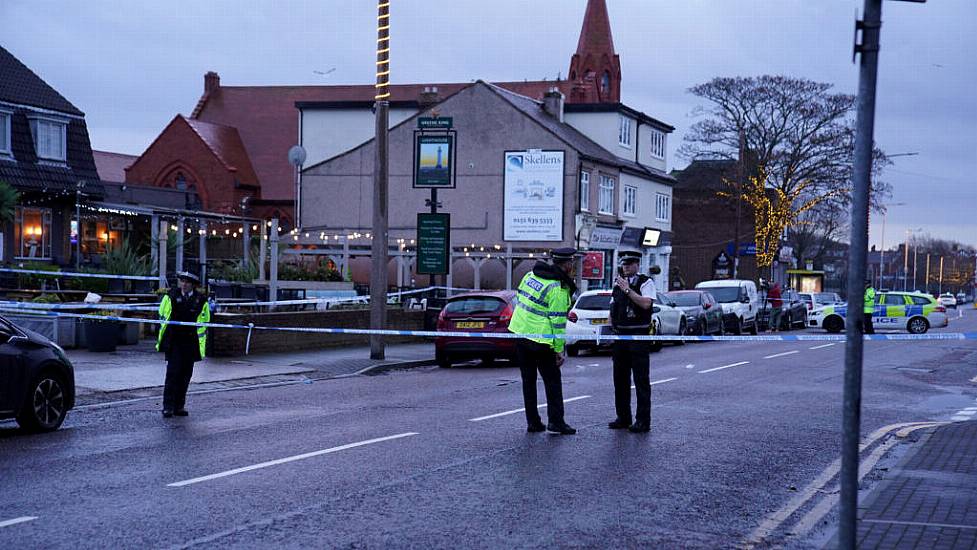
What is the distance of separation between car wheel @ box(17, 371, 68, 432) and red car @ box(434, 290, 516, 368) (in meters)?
10.4

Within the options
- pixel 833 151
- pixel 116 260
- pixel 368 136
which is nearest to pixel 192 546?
pixel 116 260

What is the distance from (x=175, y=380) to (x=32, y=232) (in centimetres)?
2640

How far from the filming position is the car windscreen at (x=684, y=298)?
3177cm

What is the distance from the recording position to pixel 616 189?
51.3m

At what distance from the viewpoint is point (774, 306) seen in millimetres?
43312

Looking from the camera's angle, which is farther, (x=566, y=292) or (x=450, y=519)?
(x=566, y=292)

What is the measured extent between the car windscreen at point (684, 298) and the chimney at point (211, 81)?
46.8 meters

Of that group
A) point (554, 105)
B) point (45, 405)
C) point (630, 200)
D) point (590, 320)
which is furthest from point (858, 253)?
point (630, 200)

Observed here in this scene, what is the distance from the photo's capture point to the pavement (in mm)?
16480

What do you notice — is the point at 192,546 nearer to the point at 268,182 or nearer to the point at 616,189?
the point at 616,189

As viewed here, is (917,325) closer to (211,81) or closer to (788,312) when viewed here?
(788,312)

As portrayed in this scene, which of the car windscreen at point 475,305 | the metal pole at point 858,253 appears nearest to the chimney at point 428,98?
the car windscreen at point 475,305

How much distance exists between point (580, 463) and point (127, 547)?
445 centimetres

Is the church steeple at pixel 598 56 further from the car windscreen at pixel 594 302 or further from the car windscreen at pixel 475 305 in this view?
the car windscreen at pixel 475 305
